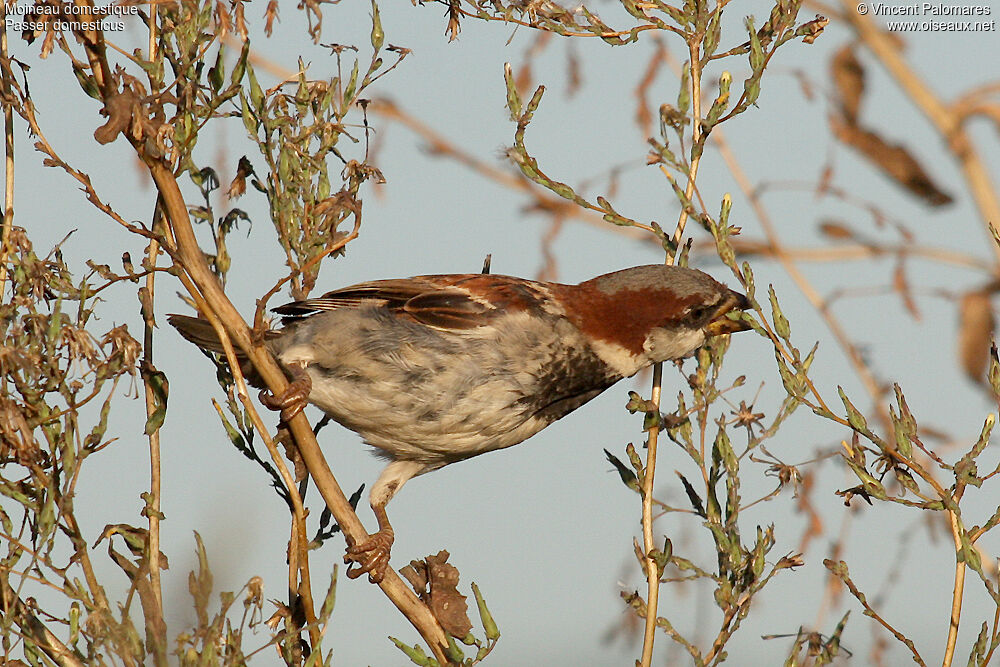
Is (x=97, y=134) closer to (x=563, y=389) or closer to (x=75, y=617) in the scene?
(x=75, y=617)

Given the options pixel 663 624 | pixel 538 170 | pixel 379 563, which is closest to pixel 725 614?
pixel 663 624

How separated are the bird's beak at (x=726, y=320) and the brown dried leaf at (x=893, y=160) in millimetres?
1134

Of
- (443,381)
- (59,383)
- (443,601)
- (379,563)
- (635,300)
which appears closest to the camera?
(59,383)

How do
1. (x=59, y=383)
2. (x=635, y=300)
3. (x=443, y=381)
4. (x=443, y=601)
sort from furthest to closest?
(x=635, y=300) → (x=443, y=381) → (x=443, y=601) → (x=59, y=383)

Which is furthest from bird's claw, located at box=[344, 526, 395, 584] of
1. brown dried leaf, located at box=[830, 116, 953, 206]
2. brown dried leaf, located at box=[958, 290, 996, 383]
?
brown dried leaf, located at box=[830, 116, 953, 206]

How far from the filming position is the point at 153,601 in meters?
2.14

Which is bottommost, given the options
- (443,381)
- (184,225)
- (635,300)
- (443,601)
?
(443,601)

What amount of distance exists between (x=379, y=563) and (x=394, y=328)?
3.06 feet

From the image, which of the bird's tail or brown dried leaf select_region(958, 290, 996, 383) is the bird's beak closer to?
brown dried leaf select_region(958, 290, 996, 383)

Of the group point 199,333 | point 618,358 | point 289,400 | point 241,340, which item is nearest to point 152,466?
point 241,340

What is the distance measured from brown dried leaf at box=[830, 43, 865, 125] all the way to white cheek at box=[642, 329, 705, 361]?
1429 mm

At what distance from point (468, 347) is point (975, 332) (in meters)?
1.93

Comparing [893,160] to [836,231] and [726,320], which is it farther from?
[726,320]

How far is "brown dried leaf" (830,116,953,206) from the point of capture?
4402mm
